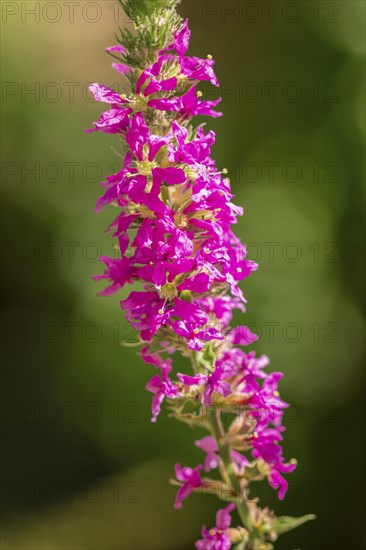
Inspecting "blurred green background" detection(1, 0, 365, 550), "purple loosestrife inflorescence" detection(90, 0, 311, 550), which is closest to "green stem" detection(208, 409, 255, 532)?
"purple loosestrife inflorescence" detection(90, 0, 311, 550)

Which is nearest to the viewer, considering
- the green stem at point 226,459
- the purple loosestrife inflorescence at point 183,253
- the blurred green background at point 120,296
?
the purple loosestrife inflorescence at point 183,253

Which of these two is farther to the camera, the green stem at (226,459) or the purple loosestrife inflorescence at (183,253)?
the green stem at (226,459)

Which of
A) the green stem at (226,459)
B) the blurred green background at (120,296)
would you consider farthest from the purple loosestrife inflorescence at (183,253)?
the blurred green background at (120,296)

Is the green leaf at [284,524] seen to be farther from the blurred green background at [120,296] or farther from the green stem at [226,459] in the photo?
the blurred green background at [120,296]

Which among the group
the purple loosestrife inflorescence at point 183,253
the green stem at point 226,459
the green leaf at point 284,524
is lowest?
the green leaf at point 284,524

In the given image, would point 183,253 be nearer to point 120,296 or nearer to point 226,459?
point 226,459

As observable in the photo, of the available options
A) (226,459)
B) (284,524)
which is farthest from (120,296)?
(284,524)
